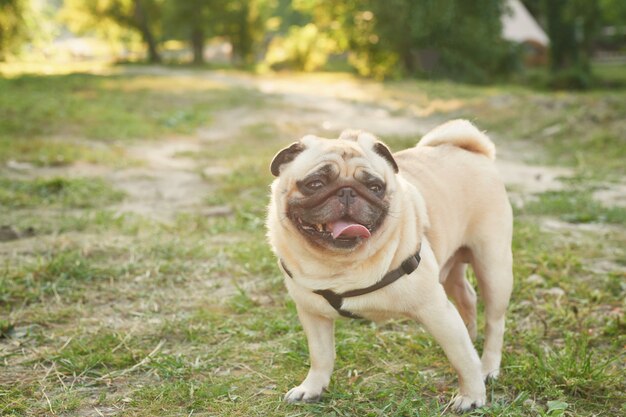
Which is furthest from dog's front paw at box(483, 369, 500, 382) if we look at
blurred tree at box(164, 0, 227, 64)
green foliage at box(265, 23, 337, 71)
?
blurred tree at box(164, 0, 227, 64)

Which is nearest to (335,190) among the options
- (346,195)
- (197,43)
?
(346,195)

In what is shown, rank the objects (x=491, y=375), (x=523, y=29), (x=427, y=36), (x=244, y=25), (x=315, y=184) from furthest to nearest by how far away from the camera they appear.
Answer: (x=244, y=25) < (x=523, y=29) < (x=427, y=36) < (x=491, y=375) < (x=315, y=184)

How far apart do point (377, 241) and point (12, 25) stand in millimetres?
23507

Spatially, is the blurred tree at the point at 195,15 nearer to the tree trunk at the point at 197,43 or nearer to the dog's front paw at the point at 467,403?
the tree trunk at the point at 197,43

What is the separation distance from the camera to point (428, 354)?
372 centimetres

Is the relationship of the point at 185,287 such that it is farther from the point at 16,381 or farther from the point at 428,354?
the point at 428,354

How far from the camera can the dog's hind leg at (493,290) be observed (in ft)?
11.5

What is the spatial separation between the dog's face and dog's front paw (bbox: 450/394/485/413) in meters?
0.93

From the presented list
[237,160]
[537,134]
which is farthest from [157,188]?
[537,134]

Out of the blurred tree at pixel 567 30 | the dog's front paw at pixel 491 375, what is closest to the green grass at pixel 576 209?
the dog's front paw at pixel 491 375

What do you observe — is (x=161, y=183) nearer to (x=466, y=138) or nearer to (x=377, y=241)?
(x=466, y=138)

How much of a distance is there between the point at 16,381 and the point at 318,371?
1.54 meters

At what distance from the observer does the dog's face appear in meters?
2.80

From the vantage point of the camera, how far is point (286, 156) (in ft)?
10.2
